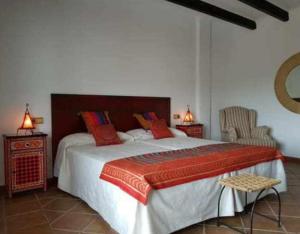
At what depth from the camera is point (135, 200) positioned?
6.47 feet

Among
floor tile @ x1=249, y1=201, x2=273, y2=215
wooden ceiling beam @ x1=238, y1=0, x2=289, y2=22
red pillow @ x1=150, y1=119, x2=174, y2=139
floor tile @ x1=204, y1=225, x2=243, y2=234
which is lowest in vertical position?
floor tile @ x1=204, y1=225, x2=243, y2=234

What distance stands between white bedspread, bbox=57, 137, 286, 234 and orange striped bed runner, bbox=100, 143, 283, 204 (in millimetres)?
64

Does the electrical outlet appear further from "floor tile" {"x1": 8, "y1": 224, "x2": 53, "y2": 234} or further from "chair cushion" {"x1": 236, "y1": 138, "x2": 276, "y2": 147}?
"chair cushion" {"x1": 236, "y1": 138, "x2": 276, "y2": 147}

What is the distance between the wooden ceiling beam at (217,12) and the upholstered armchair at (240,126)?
1.68 metres

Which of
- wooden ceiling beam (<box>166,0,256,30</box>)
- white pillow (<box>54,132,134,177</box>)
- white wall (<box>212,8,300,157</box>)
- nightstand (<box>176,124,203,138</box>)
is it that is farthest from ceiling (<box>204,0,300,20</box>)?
white pillow (<box>54,132,134,177</box>)

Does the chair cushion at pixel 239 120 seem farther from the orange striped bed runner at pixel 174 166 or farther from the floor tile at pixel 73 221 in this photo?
the floor tile at pixel 73 221

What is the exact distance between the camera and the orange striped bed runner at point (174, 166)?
205 centimetres

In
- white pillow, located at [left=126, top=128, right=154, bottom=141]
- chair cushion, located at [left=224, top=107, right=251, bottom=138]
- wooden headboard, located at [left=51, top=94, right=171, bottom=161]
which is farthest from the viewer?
chair cushion, located at [left=224, top=107, right=251, bottom=138]

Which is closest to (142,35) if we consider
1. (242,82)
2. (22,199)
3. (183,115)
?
(183,115)

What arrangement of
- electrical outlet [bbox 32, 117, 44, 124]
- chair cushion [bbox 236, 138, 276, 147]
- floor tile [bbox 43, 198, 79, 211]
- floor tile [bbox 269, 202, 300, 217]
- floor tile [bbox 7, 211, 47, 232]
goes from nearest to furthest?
floor tile [bbox 7, 211, 47, 232], floor tile [bbox 269, 202, 300, 217], floor tile [bbox 43, 198, 79, 211], electrical outlet [bbox 32, 117, 44, 124], chair cushion [bbox 236, 138, 276, 147]

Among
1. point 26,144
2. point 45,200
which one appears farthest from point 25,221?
point 26,144

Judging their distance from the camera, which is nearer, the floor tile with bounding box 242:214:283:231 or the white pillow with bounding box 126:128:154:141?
the floor tile with bounding box 242:214:283:231

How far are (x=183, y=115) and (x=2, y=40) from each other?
10.7 ft

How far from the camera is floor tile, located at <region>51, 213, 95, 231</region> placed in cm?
239
